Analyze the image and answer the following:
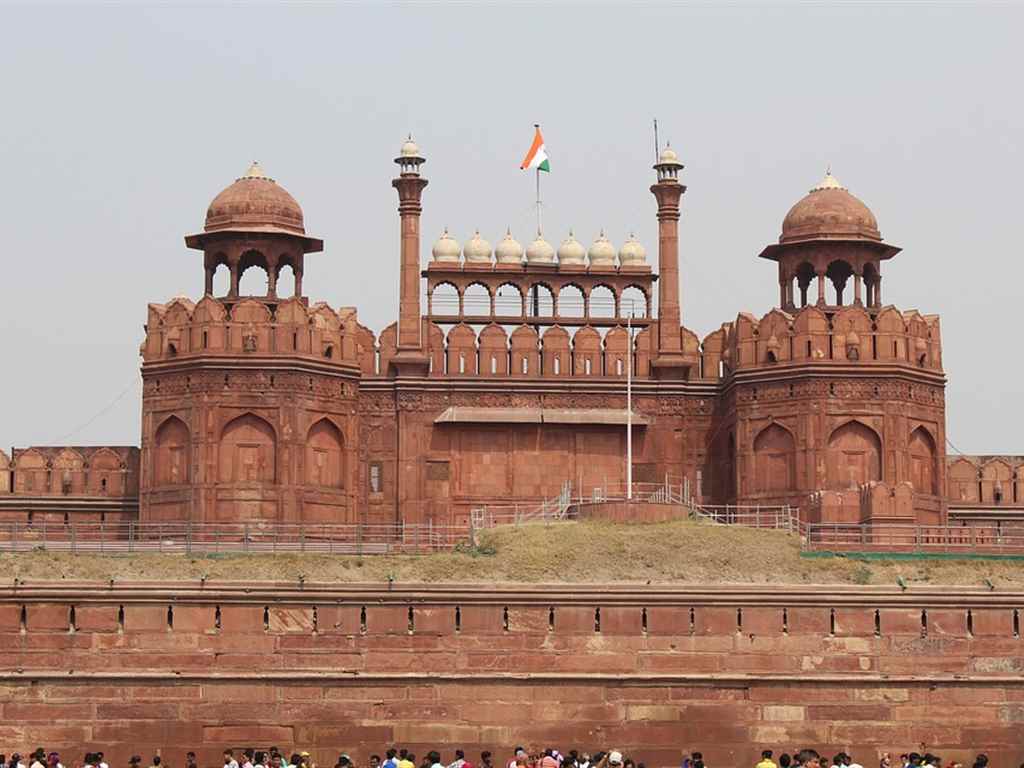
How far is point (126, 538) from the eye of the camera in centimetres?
5447

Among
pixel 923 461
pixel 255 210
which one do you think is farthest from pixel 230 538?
pixel 923 461

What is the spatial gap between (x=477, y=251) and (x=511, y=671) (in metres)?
15.1

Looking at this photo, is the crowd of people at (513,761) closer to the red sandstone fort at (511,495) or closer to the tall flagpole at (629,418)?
the red sandstone fort at (511,495)

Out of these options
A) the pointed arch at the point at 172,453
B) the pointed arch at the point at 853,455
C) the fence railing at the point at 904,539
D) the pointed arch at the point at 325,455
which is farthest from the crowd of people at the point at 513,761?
the pointed arch at the point at 325,455

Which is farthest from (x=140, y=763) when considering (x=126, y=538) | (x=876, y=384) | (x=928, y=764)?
(x=876, y=384)

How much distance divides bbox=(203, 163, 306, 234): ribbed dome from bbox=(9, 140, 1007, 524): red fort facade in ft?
0.17

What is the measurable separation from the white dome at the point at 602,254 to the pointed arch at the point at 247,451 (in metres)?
9.50

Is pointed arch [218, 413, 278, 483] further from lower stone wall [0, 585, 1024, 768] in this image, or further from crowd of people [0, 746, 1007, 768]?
crowd of people [0, 746, 1007, 768]

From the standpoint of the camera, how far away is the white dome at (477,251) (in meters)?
57.4

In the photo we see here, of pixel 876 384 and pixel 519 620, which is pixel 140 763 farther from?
pixel 876 384

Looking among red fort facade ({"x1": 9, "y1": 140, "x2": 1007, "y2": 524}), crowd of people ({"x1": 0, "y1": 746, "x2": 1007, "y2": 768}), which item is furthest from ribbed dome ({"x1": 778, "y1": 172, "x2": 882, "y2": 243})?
crowd of people ({"x1": 0, "y1": 746, "x2": 1007, "y2": 768})

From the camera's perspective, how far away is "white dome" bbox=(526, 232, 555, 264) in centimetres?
5756

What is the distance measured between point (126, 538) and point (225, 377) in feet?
14.7

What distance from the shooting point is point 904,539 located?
50281mm
